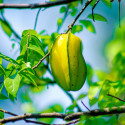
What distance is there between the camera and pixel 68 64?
104 inches

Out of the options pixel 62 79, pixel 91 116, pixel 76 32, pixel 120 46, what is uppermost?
pixel 76 32

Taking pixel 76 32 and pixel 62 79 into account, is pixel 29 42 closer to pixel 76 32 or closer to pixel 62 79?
pixel 62 79

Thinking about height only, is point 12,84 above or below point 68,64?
below

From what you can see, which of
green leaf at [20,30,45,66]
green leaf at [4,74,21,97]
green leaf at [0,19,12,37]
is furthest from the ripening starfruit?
green leaf at [0,19,12,37]

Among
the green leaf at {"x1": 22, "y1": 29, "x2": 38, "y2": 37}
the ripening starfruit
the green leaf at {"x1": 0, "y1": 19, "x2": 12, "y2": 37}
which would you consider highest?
the green leaf at {"x1": 0, "y1": 19, "x2": 12, "y2": 37}

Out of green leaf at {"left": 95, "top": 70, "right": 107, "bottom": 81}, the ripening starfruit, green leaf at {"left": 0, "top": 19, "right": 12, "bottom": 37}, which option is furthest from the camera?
green leaf at {"left": 0, "top": 19, "right": 12, "bottom": 37}

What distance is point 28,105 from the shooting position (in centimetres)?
475

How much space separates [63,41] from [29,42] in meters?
0.34

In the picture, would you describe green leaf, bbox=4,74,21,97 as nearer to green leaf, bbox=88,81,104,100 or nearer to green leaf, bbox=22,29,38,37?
green leaf, bbox=22,29,38,37

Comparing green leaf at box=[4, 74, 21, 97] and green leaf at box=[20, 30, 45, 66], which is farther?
green leaf at box=[20, 30, 45, 66]

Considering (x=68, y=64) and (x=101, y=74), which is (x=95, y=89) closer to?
(x=68, y=64)

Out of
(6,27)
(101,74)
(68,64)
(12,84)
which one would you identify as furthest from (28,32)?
(6,27)

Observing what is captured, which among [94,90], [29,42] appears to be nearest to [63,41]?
[29,42]

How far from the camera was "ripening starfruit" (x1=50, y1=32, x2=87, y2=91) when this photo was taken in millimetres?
2648
